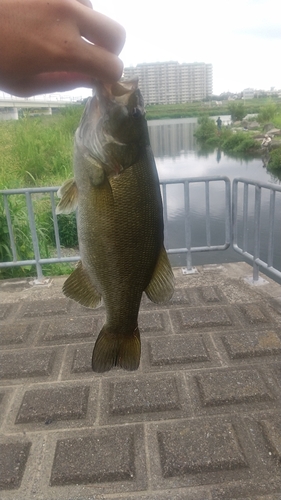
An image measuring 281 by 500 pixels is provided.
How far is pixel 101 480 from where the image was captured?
247cm

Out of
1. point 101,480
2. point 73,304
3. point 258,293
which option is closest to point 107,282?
point 101,480

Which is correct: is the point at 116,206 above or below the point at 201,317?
above

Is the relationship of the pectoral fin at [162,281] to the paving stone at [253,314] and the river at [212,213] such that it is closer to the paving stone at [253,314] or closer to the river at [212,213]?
the river at [212,213]

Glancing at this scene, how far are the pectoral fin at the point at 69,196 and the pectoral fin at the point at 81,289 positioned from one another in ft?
0.79

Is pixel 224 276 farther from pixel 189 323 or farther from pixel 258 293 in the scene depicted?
pixel 189 323

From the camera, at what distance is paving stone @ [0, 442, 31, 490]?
97.3 inches

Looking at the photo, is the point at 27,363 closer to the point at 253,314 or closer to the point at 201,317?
the point at 201,317

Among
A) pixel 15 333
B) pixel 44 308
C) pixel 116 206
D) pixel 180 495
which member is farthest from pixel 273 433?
pixel 44 308

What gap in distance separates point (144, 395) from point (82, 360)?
76 cm

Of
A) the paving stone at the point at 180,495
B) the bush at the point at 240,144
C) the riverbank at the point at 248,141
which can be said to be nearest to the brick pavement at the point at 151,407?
the paving stone at the point at 180,495

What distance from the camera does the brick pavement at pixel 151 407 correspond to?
8.05 ft

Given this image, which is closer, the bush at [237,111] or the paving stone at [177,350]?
the paving stone at [177,350]

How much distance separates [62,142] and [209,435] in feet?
37.3

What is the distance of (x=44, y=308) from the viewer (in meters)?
4.71
